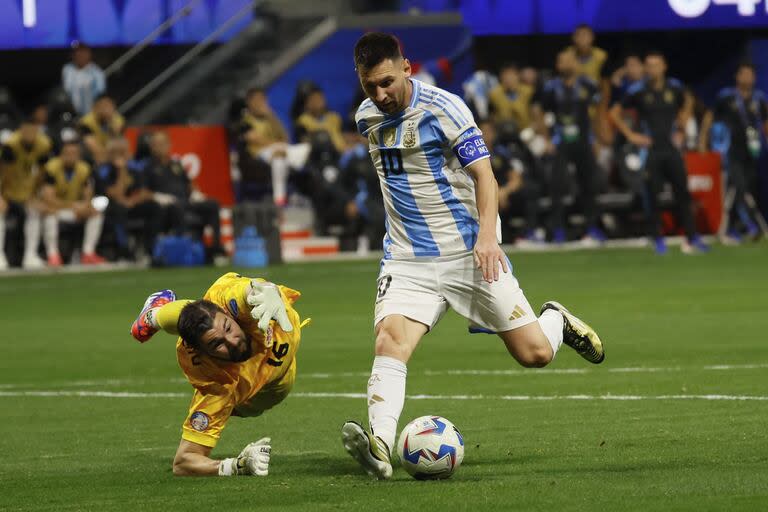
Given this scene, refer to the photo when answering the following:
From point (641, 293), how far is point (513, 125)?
32.5 ft

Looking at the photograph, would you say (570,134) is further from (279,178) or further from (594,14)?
(594,14)

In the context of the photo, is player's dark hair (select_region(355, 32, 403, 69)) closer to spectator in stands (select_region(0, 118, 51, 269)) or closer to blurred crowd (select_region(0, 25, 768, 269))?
blurred crowd (select_region(0, 25, 768, 269))

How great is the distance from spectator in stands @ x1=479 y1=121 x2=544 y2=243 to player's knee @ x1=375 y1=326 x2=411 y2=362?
63.6ft

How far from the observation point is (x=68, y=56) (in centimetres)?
3084

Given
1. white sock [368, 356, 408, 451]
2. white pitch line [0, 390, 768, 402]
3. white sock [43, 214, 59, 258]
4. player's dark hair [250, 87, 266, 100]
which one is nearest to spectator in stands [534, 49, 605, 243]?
player's dark hair [250, 87, 266, 100]

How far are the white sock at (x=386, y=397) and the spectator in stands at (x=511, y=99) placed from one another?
20810 mm

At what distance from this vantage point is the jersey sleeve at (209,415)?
8023 mm

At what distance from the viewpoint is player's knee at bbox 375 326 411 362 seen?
783 centimetres

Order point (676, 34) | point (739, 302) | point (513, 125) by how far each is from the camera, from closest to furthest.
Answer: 1. point (739, 302)
2. point (513, 125)
3. point (676, 34)

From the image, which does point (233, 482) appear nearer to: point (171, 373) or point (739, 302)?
point (171, 373)

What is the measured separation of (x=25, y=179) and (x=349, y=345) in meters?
12.1

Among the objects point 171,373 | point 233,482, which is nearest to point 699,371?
point 171,373

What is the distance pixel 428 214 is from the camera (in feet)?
26.8

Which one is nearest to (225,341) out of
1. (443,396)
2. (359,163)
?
(443,396)
